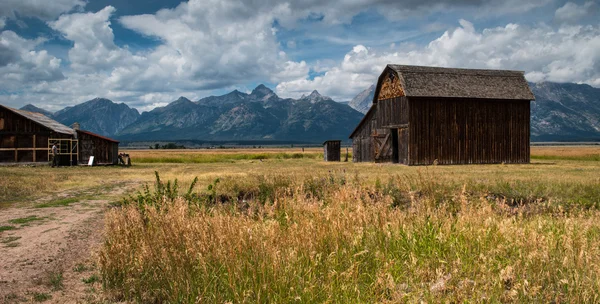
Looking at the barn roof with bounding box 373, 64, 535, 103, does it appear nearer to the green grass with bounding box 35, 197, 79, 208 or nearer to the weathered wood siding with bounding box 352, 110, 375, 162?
the weathered wood siding with bounding box 352, 110, 375, 162

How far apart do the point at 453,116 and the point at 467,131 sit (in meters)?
1.72

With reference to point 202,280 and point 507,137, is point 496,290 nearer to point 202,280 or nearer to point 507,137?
point 202,280

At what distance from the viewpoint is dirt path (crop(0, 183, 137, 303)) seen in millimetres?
6273

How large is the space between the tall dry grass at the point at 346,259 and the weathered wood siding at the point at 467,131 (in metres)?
27.3

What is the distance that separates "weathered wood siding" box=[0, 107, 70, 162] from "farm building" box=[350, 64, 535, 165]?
30.3 meters

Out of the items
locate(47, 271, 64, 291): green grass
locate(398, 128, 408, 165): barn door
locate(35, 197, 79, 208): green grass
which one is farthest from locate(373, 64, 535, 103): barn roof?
locate(47, 271, 64, 291): green grass

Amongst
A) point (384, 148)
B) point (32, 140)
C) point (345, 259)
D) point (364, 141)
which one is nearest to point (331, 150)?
point (364, 141)

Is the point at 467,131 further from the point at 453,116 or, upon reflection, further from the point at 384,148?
the point at 384,148

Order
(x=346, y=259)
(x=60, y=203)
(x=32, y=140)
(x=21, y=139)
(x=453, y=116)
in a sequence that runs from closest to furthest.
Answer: (x=346, y=259) < (x=60, y=203) < (x=453, y=116) < (x=21, y=139) < (x=32, y=140)

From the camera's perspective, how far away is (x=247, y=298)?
4953mm

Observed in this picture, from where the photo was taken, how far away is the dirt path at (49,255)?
6.27 metres

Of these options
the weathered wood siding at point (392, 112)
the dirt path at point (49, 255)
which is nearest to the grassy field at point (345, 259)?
the dirt path at point (49, 255)

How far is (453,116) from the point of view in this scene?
35.0m

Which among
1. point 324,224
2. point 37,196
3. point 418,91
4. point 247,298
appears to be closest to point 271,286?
point 247,298
